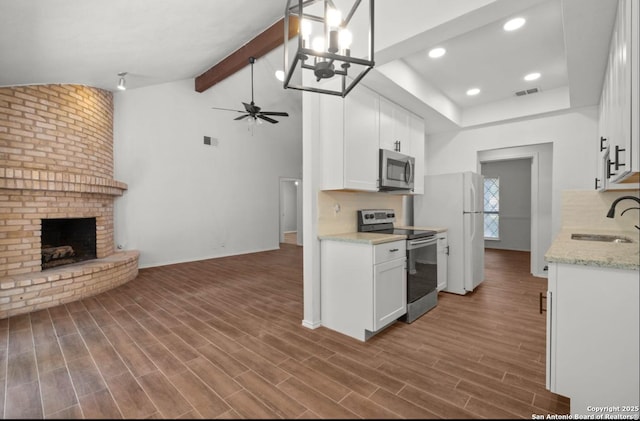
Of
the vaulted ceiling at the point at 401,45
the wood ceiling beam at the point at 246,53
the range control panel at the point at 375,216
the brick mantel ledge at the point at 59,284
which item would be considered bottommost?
the brick mantel ledge at the point at 59,284

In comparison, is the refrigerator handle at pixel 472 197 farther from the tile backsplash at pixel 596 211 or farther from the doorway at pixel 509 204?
the doorway at pixel 509 204

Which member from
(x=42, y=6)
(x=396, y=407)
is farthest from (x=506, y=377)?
(x=42, y=6)

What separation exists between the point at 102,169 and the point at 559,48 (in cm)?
631

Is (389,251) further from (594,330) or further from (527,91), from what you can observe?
(527,91)

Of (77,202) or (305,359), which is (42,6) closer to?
(77,202)

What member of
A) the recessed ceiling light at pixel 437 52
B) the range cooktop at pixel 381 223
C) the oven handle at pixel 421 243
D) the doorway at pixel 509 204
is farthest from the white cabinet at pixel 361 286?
the doorway at pixel 509 204

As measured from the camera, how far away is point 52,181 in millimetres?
3469

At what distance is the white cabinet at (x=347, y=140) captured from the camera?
2.68m

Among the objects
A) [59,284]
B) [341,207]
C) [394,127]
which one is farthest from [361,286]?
[59,284]

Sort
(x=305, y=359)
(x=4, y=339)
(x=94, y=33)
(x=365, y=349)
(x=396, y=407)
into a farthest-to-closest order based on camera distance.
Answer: (x=94, y=33), (x=4, y=339), (x=365, y=349), (x=305, y=359), (x=396, y=407)

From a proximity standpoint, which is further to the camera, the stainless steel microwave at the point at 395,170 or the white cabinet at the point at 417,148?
the white cabinet at the point at 417,148

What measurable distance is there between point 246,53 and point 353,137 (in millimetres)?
3114

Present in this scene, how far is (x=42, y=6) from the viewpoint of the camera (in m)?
2.18

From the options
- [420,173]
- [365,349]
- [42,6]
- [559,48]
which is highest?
[559,48]
